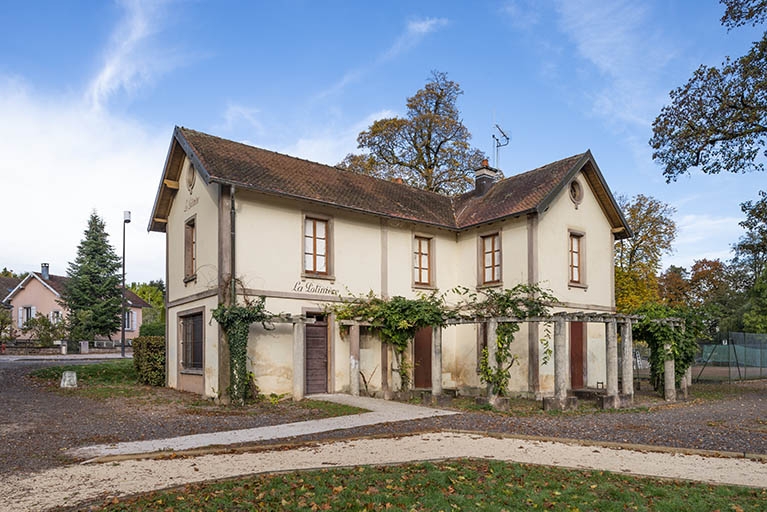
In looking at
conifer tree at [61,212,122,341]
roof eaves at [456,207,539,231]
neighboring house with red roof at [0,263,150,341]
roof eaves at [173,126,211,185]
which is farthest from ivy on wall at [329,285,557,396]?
neighboring house with red roof at [0,263,150,341]

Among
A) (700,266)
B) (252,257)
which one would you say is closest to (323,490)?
(252,257)

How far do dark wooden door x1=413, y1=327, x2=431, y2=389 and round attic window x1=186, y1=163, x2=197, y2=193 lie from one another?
789 cm

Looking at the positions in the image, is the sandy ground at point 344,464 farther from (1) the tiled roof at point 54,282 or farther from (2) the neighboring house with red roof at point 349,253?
(1) the tiled roof at point 54,282

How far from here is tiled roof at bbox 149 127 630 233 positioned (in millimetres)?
16469

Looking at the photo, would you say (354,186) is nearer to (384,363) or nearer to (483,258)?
(483,258)

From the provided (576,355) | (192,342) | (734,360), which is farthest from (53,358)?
(734,360)

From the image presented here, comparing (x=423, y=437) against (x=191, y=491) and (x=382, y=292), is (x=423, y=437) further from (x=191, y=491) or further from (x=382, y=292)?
(x=382, y=292)

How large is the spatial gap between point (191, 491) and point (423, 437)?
4.61 m

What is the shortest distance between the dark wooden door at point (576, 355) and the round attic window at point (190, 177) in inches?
469

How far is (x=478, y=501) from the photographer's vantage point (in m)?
6.37

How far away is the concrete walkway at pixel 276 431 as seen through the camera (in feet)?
30.5

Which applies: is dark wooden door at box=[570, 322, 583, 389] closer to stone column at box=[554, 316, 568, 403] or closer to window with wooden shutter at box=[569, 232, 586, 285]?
window with wooden shutter at box=[569, 232, 586, 285]

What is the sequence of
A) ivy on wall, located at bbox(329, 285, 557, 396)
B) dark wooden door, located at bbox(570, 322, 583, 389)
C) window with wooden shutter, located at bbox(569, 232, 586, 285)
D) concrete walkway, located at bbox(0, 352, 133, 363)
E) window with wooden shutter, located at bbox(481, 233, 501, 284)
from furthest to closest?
concrete walkway, located at bbox(0, 352, 133, 363) < window with wooden shutter, located at bbox(569, 232, 586, 285) < window with wooden shutter, located at bbox(481, 233, 501, 284) < dark wooden door, located at bbox(570, 322, 583, 389) < ivy on wall, located at bbox(329, 285, 557, 396)

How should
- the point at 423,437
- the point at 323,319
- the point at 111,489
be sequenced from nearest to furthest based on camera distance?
the point at 111,489, the point at 423,437, the point at 323,319
